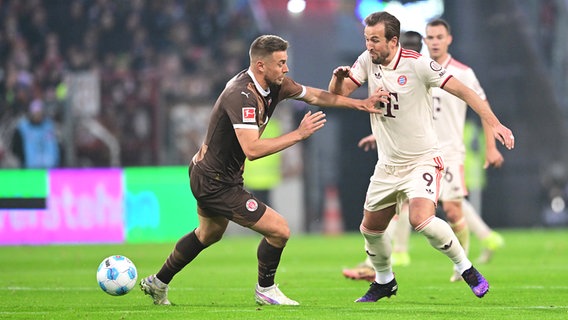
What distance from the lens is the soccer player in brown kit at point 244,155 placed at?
726cm

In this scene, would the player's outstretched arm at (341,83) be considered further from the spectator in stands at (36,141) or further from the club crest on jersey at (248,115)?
the spectator in stands at (36,141)

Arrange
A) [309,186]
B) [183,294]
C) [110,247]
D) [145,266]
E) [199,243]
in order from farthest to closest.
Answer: [309,186] → [110,247] → [145,266] → [183,294] → [199,243]

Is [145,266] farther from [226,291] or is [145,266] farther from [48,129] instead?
[48,129]

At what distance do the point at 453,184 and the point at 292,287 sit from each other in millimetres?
1872

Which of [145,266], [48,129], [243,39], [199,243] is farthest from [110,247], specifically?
[199,243]

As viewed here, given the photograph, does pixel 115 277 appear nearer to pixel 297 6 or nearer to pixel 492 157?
pixel 492 157

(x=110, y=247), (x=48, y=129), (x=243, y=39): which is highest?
(x=243, y=39)

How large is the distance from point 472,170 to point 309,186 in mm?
3386

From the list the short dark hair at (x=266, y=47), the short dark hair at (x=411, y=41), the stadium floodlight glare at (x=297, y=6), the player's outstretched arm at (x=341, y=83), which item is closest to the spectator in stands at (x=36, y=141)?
the stadium floodlight glare at (x=297, y=6)

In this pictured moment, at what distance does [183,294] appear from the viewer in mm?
8844

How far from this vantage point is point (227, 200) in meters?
7.50

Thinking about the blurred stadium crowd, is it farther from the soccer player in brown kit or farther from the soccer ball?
the soccer player in brown kit

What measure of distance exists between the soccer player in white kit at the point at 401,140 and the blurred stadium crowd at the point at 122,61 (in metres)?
11.2

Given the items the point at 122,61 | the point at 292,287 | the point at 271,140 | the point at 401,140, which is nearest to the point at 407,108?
the point at 401,140
